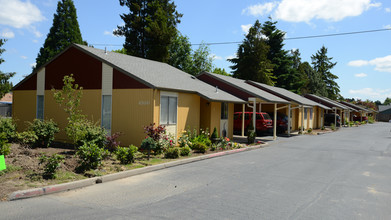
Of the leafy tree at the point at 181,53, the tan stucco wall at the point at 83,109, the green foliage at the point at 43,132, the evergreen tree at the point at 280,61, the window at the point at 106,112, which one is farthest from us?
the evergreen tree at the point at 280,61

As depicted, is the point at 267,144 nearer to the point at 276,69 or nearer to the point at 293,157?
the point at 293,157

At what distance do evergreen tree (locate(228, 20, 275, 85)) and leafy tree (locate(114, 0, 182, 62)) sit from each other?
15263 millimetres

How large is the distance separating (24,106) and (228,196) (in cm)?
1611

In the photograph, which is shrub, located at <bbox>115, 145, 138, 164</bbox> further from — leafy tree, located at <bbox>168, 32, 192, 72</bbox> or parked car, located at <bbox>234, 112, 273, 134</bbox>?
leafy tree, located at <bbox>168, 32, 192, 72</bbox>

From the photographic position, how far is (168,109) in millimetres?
14422

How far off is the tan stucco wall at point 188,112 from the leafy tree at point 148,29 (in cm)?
2080

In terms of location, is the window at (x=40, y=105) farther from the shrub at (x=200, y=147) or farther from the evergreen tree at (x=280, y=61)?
the evergreen tree at (x=280, y=61)

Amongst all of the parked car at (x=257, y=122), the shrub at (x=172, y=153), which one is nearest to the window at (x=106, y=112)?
the shrub at (x=172, y=153)

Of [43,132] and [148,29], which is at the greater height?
[148,29]

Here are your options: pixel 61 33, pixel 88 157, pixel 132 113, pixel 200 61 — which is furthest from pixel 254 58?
pixel 88 157

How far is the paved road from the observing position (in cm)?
561

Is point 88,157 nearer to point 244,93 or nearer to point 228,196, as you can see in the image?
point 228,196

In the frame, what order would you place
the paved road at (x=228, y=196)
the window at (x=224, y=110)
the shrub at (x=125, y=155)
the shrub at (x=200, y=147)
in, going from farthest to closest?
1. the window at (x=224, y=110)
2. the shrub at (x=200, y=147)
3. the shrub at (x=125, y=155)
4. the paved road at (x=228, y=196)

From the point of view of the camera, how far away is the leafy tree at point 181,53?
1800 inches
